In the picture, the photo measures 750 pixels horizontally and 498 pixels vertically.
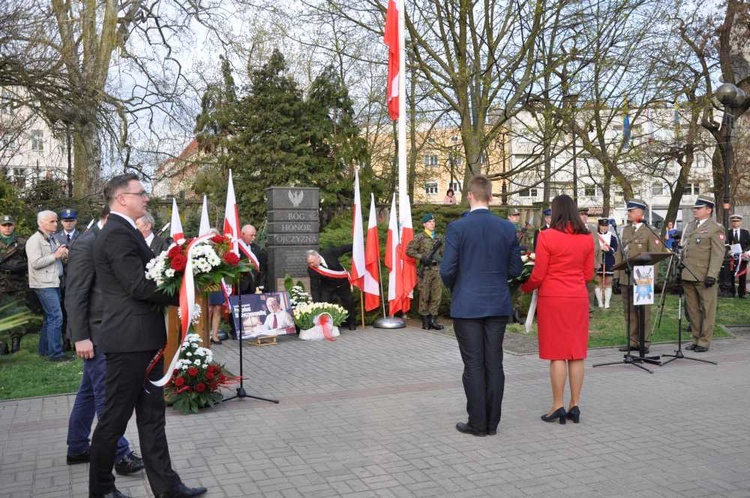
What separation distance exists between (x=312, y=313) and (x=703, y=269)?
6191 mm

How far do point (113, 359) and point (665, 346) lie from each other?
9053 mm

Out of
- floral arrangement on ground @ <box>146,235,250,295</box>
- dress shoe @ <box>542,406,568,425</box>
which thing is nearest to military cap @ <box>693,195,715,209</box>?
dress shoe @ <box>542,406,568,425</box>

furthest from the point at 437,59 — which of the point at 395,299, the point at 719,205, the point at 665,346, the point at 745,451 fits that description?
the point at 745,451

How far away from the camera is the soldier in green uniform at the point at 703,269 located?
10.3 meters

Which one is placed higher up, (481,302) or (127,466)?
(481,302)

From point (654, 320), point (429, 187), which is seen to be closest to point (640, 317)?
point (654, 320)

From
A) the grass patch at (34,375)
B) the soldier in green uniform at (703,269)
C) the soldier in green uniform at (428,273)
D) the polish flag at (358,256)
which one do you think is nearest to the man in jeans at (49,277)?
the grass patch at (34,375)

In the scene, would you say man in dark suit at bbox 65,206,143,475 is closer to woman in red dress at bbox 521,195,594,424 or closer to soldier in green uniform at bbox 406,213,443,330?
woman in red dress at bbox 521,195,594,424

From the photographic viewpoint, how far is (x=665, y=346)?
11023 millimetres

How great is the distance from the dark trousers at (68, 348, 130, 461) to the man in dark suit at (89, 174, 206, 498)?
69cm

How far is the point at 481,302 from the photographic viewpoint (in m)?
6.16

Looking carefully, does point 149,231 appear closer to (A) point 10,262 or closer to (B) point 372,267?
(A) point 10,262

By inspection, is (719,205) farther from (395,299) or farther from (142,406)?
(142,406)

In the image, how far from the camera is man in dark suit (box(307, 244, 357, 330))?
13234 millimetres
